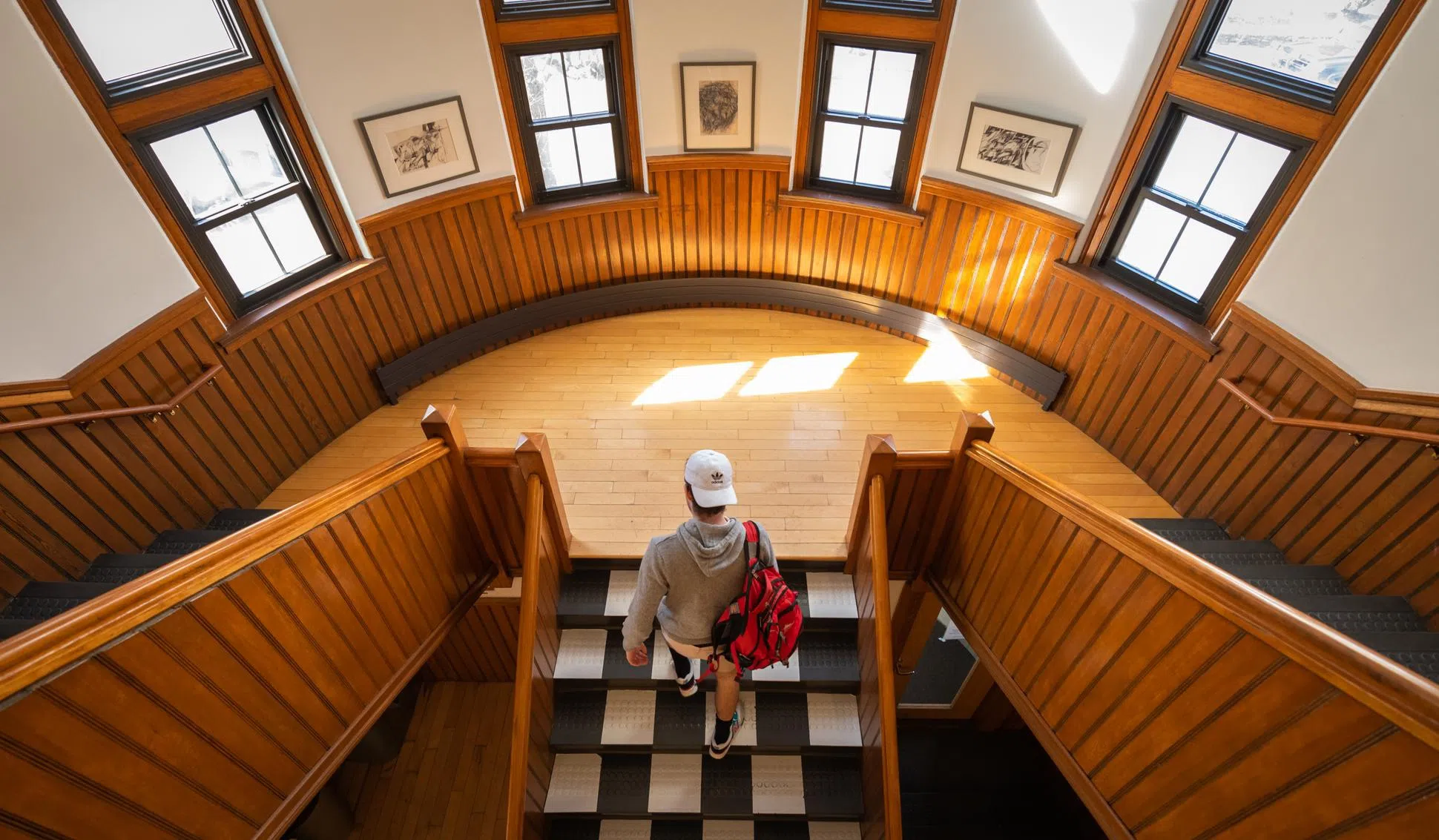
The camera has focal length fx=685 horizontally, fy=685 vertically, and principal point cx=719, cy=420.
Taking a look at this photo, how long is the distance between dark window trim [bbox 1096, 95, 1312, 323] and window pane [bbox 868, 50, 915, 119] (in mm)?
1566

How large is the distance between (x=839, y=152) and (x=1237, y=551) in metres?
3.63

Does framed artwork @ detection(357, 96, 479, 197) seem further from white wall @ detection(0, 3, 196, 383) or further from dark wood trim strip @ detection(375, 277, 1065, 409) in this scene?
white wall @ detection(0, 3, 196, 383)

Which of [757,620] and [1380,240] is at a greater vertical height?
[1380,240]

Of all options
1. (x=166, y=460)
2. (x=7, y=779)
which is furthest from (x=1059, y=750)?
(x=166, y=460)

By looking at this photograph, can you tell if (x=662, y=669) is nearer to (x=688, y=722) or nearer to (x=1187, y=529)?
(x=688, y=722)

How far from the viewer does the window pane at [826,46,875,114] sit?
4.69 m

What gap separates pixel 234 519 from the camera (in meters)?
4.01

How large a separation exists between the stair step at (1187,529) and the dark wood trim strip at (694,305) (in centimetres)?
123

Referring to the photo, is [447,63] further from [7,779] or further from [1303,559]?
[1303,559]

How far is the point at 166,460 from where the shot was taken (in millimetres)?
3760

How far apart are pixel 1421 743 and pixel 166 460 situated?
17.1 feet

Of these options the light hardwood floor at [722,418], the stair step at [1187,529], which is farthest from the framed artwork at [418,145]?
the stair step at [1187,529]

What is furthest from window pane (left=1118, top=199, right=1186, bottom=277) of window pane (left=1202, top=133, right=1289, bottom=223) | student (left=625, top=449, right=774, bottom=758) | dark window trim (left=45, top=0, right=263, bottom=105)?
dark window trim (left=45, top=0, right=263, bottom=105)

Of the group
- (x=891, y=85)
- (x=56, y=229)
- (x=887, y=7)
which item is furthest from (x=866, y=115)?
(x=56, y=229)
